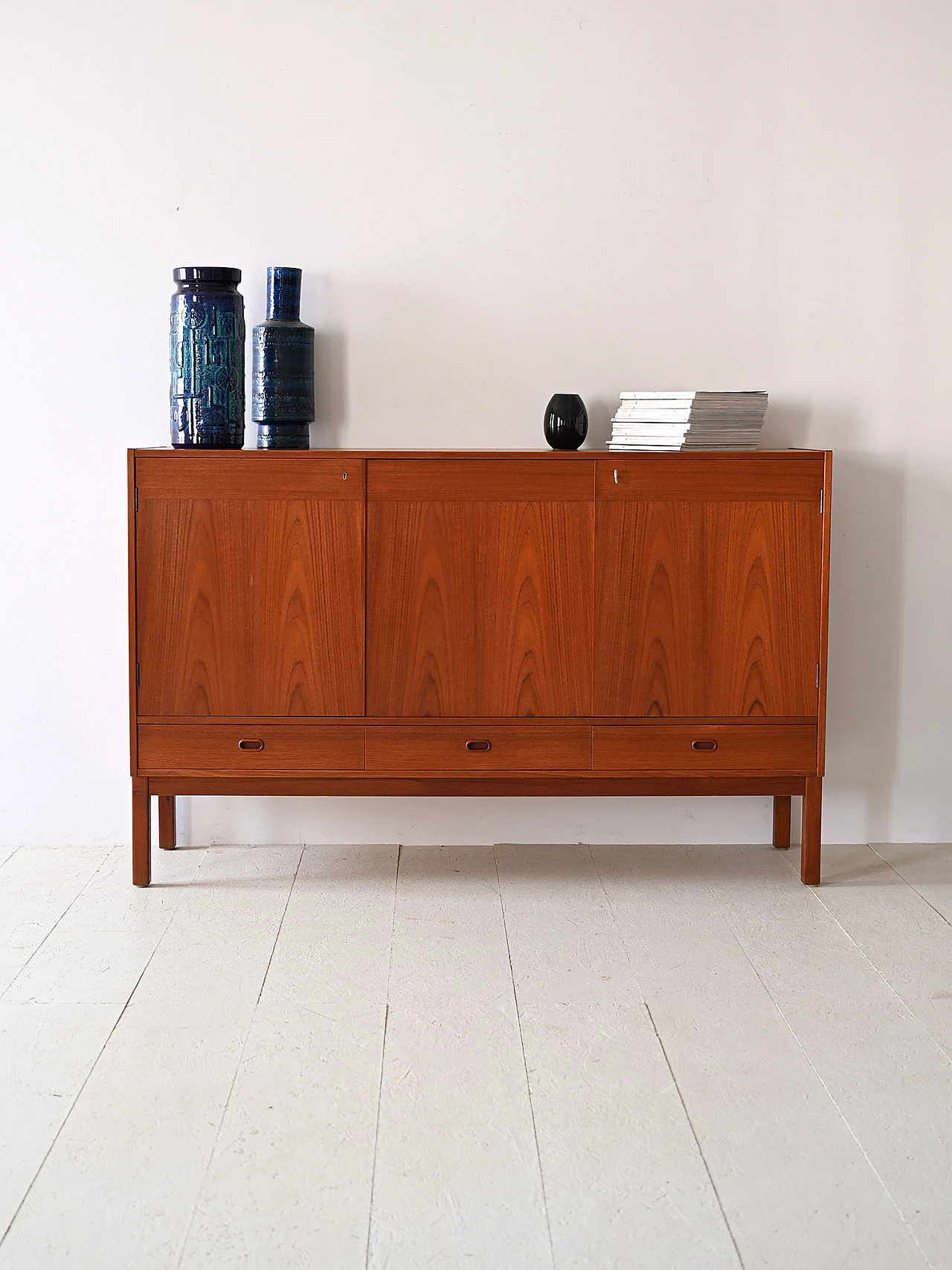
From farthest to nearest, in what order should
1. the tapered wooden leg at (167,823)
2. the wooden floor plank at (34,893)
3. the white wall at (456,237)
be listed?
the tapered wooden leg at (167,823)
the white wall at (456,237)
the wooden floor plank at (34,893)

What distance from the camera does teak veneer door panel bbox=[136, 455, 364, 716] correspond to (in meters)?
2.70

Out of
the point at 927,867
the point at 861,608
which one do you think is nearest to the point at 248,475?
the point at 861,608

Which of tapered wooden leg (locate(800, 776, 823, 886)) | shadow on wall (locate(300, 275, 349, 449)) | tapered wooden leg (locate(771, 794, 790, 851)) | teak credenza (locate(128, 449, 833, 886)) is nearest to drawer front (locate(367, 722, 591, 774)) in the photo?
teak credenza (locate(128, 449, 833, 886))

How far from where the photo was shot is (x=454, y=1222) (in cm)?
156

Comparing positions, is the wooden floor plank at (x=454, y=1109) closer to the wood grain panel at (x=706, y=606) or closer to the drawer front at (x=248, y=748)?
the drawer front at (x=248, y=748)

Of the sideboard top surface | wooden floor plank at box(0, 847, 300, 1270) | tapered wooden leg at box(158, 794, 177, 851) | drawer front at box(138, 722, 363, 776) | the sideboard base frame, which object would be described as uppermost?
the sideboard top surface

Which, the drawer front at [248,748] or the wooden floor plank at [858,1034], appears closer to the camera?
the wooden floor plank at [858,1034]

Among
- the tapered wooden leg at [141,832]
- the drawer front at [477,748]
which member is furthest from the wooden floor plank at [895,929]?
the tapered wooden leg at [141,832]

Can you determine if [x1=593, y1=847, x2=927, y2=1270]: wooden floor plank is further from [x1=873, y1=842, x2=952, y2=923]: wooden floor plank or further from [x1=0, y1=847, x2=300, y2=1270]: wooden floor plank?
[x1=0, y1=847, x2=300, y2=1270]: wooden floor plank

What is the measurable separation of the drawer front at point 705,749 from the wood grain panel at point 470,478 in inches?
21.7

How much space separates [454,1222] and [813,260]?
233 cm

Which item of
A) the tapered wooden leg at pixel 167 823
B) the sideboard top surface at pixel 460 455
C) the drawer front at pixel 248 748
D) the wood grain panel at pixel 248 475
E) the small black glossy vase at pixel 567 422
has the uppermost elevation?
the small black glossy vase at pixel 567 422

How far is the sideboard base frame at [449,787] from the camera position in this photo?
2.79 meters

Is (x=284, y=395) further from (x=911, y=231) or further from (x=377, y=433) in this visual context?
(x=911, y=231)
